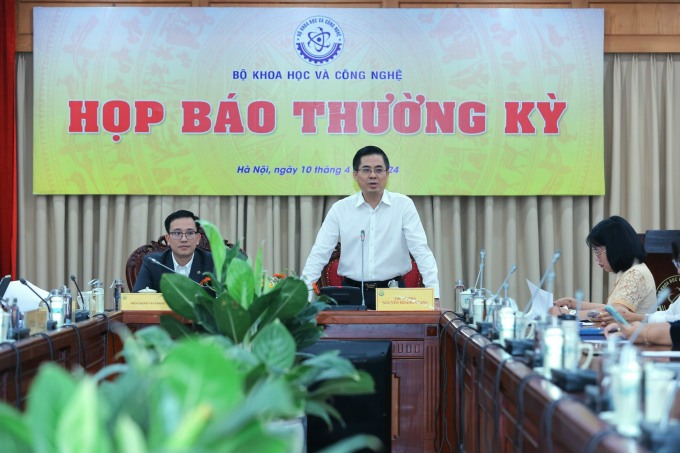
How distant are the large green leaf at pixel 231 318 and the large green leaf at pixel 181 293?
0.16m

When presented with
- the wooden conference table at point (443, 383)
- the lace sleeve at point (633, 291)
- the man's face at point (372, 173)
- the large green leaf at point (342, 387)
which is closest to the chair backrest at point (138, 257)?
the man's face at point (372, 173)

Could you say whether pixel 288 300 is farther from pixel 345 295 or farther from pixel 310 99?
pixel 310 99

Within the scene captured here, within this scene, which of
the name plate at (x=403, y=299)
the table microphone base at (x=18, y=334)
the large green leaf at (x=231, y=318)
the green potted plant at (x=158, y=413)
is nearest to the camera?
the green potted plant at (x=158, y=413)

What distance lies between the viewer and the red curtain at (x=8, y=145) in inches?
212

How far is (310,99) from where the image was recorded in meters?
5.32

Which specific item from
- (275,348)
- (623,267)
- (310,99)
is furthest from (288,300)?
(310,99)

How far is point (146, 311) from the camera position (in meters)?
3.43

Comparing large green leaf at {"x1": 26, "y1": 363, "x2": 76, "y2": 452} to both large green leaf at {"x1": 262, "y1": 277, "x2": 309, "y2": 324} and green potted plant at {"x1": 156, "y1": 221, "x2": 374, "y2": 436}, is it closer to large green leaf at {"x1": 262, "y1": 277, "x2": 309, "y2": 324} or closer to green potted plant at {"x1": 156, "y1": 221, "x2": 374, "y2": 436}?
green potted plant at {"x1": 156, "y1": 221, "x2": 374, "y2": 436}

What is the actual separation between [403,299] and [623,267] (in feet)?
3.42

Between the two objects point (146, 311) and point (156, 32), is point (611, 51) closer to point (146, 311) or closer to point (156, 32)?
point (156, 32)

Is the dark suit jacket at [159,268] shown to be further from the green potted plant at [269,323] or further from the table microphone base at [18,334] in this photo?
the green potted plant at [269,323]

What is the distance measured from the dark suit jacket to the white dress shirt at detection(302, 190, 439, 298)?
494 mm

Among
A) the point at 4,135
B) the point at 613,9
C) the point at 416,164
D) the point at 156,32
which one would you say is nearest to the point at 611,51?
the point at 613,9

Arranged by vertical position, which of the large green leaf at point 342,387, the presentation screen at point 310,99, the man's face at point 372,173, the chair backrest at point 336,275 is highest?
the presentation screen at point 310,99
